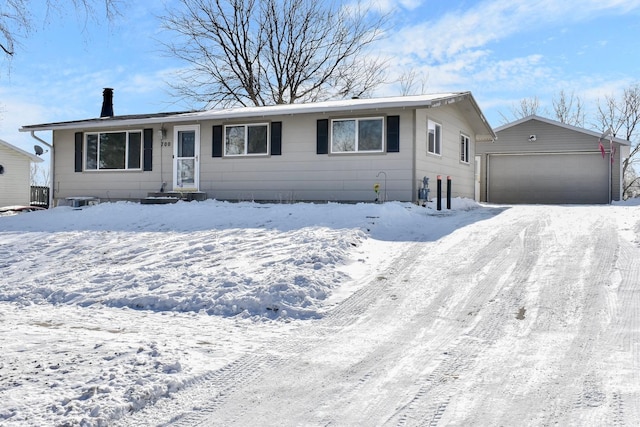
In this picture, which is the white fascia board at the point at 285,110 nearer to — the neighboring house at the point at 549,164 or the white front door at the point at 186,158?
the white front door at the point at 186,158

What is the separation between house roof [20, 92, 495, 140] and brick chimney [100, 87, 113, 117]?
12.7ft

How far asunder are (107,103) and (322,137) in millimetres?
10948

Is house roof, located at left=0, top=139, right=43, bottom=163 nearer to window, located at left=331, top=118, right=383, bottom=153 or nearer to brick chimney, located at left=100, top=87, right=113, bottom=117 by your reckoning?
brick chimney, located at left=100, top=87, right=113, bottom=117

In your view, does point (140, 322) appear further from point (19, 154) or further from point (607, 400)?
point (19, 154)

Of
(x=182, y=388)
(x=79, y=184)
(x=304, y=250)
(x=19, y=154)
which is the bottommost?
(x=182, y=388)

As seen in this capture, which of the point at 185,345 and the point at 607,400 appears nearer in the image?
the point at 607,400

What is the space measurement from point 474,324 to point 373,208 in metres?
6.24

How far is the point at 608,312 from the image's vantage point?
557cm

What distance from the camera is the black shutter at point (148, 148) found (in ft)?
54.4

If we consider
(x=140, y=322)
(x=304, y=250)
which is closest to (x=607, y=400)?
(x=140, y=322)

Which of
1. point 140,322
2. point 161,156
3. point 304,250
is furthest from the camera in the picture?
point 161,156

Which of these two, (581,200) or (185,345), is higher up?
(581,200)

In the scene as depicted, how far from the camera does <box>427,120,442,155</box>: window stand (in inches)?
578

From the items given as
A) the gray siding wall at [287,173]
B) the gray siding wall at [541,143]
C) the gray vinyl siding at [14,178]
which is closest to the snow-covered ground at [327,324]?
the gray siding wall at [287,173]
